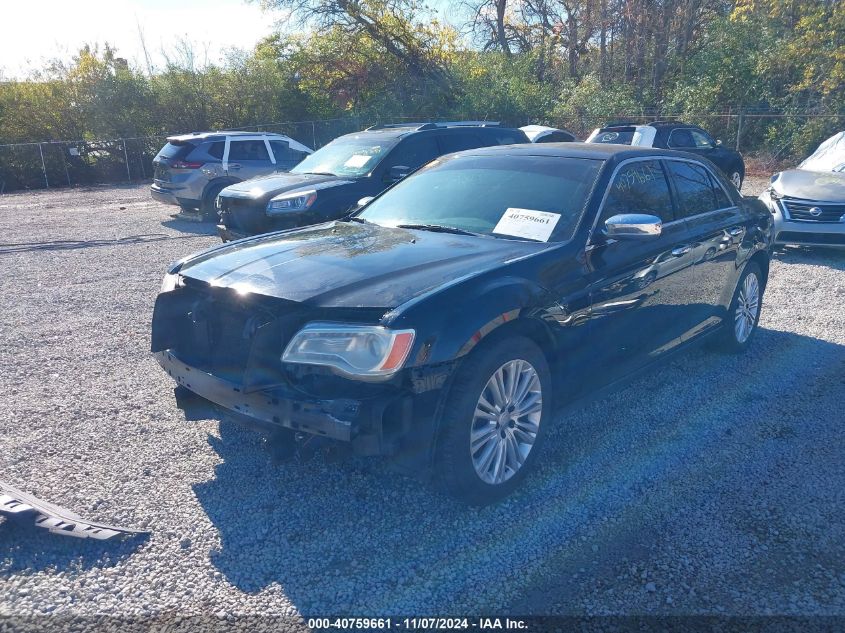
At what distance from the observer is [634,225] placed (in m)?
3.98

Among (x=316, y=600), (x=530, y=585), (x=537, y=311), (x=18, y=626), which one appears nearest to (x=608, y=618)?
(x=530, y=585)

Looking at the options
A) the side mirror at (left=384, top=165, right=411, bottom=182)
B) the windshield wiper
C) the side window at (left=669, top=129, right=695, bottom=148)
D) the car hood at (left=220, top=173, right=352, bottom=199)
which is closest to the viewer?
the windshield wiper

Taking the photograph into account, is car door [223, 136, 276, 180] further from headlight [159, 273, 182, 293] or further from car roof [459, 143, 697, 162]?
headlight [159, 273, 182, 293]

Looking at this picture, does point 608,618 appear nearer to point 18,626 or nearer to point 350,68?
point 18,626

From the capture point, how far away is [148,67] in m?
26.0

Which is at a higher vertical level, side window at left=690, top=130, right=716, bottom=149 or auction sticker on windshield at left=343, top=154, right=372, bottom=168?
auction sticker on windshield at left=343, top=154, right=372, bottom=168

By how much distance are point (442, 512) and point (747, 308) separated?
370 cm

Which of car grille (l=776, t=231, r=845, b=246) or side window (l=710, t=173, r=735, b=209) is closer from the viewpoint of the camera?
side window (l=710, t=173, r=735, b=209)

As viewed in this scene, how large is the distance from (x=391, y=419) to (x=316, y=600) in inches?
31.4

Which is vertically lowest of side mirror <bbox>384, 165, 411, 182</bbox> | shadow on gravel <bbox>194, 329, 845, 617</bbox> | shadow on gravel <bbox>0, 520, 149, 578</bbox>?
shadow on gravel <bbox>194, 329, 845, 617</bbox>

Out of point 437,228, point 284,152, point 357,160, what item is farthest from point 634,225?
point 284,152

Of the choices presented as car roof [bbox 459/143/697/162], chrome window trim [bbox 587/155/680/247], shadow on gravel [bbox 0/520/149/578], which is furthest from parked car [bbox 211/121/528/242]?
shadow on gravel [bbox 0/520/149/578]

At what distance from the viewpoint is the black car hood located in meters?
3.38

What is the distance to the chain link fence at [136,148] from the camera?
21.0 m
